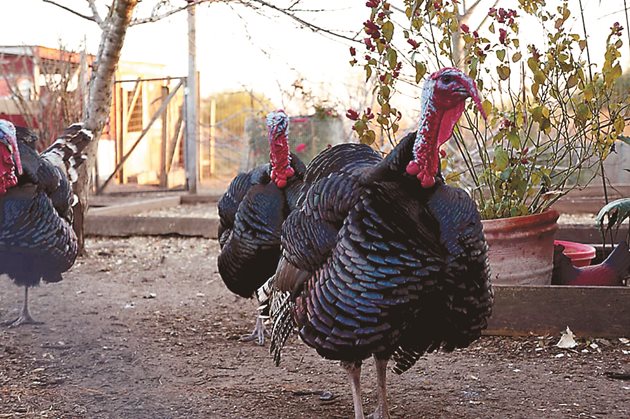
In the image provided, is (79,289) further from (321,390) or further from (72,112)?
(72,112)

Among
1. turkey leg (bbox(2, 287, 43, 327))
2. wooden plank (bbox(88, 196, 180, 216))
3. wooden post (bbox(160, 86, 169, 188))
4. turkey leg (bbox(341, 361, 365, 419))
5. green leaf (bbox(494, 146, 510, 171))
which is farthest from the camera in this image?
wooden post (bbox(160, 86, 169, 188))

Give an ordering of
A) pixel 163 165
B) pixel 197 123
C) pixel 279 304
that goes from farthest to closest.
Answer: pixel 163 165 → pixel 197 123 → pixel 279 304

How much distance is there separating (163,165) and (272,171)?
856cm

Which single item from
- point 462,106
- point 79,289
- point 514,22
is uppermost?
point 514,22

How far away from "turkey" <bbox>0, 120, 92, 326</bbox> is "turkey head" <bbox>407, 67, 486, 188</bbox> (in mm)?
2622

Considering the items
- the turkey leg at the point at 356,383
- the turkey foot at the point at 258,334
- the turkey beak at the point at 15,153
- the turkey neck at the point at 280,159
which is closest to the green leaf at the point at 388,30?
the turkey neck at the point at 280,159

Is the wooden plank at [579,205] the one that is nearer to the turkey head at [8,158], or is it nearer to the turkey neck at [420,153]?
the turkey head at [8,158]

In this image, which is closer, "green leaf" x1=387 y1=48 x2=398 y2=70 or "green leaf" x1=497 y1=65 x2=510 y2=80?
"green leaf" x1=387 y1=48 x2=398 y2=70

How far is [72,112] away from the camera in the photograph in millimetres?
10375

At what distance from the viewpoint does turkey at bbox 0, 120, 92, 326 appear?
4406 mm

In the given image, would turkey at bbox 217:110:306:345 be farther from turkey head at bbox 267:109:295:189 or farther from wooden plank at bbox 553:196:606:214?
wooden plank at bbox 553:196:606:214

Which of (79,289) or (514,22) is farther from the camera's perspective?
(79,289)

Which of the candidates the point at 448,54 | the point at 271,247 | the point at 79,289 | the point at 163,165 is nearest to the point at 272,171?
the point at 271,247

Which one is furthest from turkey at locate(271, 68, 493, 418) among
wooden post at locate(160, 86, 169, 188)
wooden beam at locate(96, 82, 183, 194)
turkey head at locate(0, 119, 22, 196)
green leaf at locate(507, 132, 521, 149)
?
wooden post at locate(160, 86, 169, 188)
